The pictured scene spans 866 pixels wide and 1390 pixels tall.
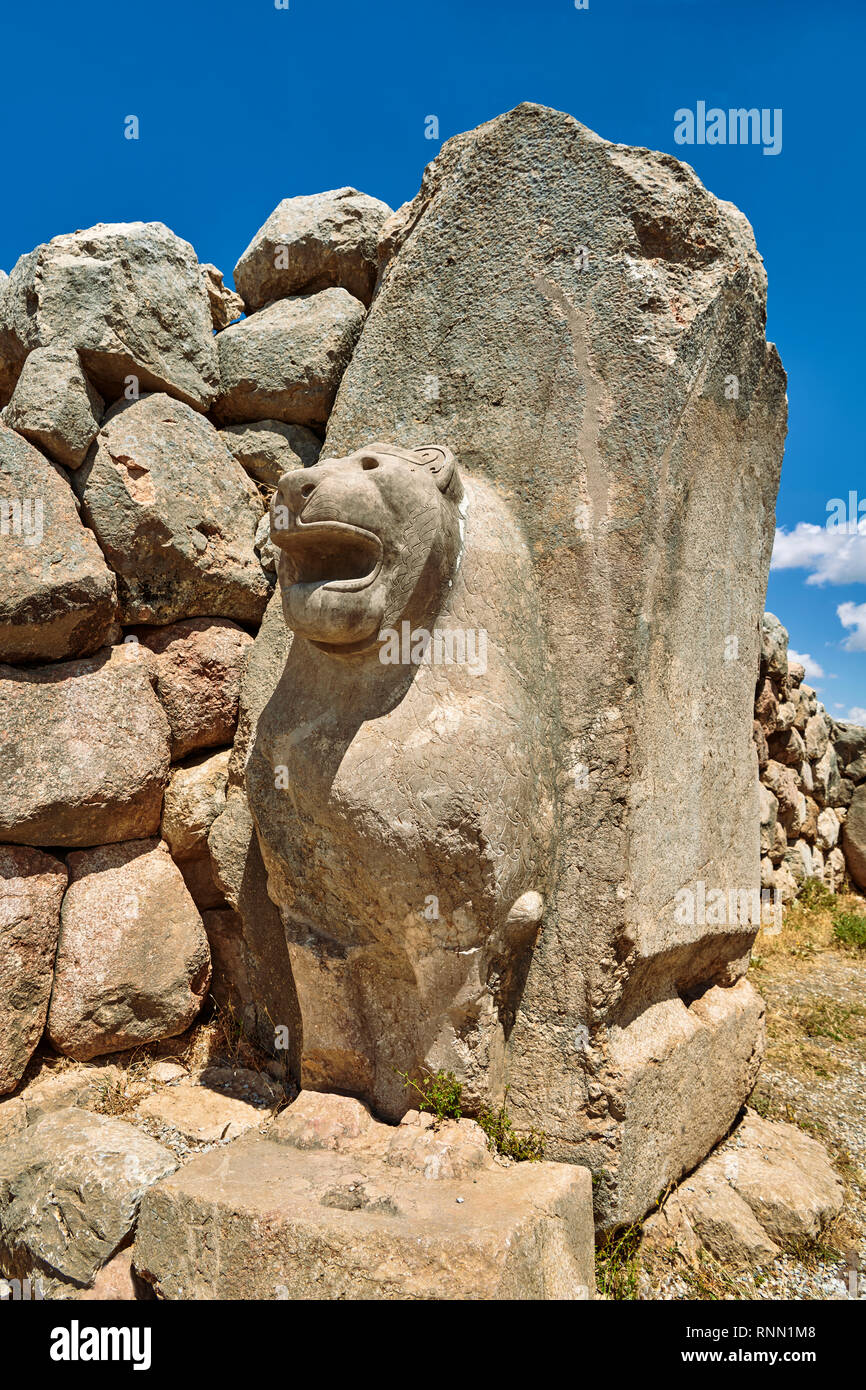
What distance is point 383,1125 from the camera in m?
2.57

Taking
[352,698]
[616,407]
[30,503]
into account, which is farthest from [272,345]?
[352,698]

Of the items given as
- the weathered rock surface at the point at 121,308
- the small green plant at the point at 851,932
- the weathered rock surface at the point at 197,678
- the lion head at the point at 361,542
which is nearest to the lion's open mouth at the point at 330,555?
the lion head at the point at 361,542

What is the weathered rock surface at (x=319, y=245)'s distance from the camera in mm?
4105

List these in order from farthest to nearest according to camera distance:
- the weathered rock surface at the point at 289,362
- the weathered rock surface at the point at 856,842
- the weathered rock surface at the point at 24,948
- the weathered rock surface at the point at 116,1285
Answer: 1. the weathered rock surface at the point at 856,842
2. the weathered rock surface at the point at 289,362
3. the weathered rock surface at the point at 24,948
4. the weathered rock surface at the point at 116,1285

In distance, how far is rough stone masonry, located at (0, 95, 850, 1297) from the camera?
2.49 meters

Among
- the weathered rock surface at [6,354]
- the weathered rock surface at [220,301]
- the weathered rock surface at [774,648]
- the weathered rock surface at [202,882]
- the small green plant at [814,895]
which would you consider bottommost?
the weathered rock surface at [202,882]

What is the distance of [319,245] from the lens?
411 cm

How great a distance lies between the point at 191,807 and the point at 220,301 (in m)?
2.29

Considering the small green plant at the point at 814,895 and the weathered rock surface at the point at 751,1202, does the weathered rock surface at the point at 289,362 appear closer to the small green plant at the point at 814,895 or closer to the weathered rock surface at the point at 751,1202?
the weathered rock surface at the point at 751,1202

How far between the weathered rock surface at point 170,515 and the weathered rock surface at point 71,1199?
177 cm

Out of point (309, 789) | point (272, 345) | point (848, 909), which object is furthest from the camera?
point (848, 909)

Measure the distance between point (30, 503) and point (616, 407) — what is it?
1970 mm

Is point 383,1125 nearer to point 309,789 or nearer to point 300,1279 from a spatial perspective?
point 300,1279

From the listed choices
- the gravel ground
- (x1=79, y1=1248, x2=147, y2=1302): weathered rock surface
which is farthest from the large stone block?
(x1=79, y1=1248, x2=147, y2=1302): weathered rock surface
